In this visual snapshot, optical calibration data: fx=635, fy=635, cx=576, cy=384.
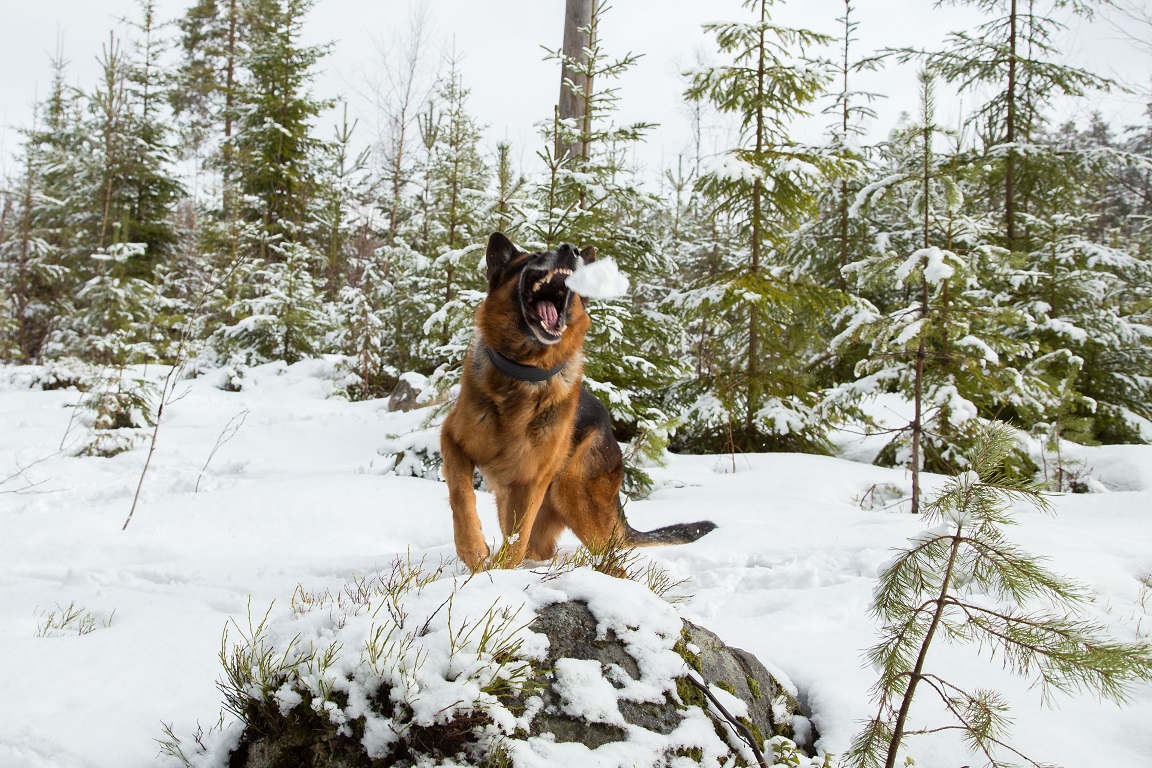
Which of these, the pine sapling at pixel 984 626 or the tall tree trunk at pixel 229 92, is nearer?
the pine sapling at pixel 984 626

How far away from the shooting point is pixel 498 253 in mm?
3715

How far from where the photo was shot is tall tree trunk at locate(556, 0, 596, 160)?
850 cm

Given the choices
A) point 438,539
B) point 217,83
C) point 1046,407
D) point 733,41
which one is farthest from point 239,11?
point 1046,407

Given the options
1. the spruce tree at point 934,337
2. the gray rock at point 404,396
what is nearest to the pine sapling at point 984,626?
the spruce tree at point 934,337

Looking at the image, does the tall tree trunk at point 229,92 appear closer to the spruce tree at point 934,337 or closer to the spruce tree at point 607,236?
the spruce tree at point 607,236

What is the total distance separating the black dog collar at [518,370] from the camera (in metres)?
3.53

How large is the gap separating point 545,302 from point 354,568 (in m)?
2.07

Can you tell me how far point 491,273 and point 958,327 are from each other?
15.8ft

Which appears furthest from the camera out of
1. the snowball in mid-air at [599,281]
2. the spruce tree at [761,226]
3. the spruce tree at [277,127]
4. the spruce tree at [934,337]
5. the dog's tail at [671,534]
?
the spruce tree at [277,127]

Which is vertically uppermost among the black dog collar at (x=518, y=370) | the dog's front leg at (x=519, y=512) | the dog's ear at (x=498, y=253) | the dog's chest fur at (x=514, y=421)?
the dog's ear at (x=498, y=253)

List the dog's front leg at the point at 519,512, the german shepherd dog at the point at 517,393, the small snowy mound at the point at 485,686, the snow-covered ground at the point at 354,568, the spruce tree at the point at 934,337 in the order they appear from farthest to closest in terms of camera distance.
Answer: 1. the spruce tree at the point at 934,337
2. the german shepherd dog at the point at 517,393
3. the dog's front leg at the point at 519,512
4. the snow-covered ground at the point at 354,568
5. the small snowy mound at the point at 485,686

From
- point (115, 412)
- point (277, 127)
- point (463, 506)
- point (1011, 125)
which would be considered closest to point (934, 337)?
point (463, 506)

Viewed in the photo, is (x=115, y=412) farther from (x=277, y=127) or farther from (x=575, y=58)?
(x=277, y=127)

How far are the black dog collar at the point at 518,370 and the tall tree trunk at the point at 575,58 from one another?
5.20 metres
